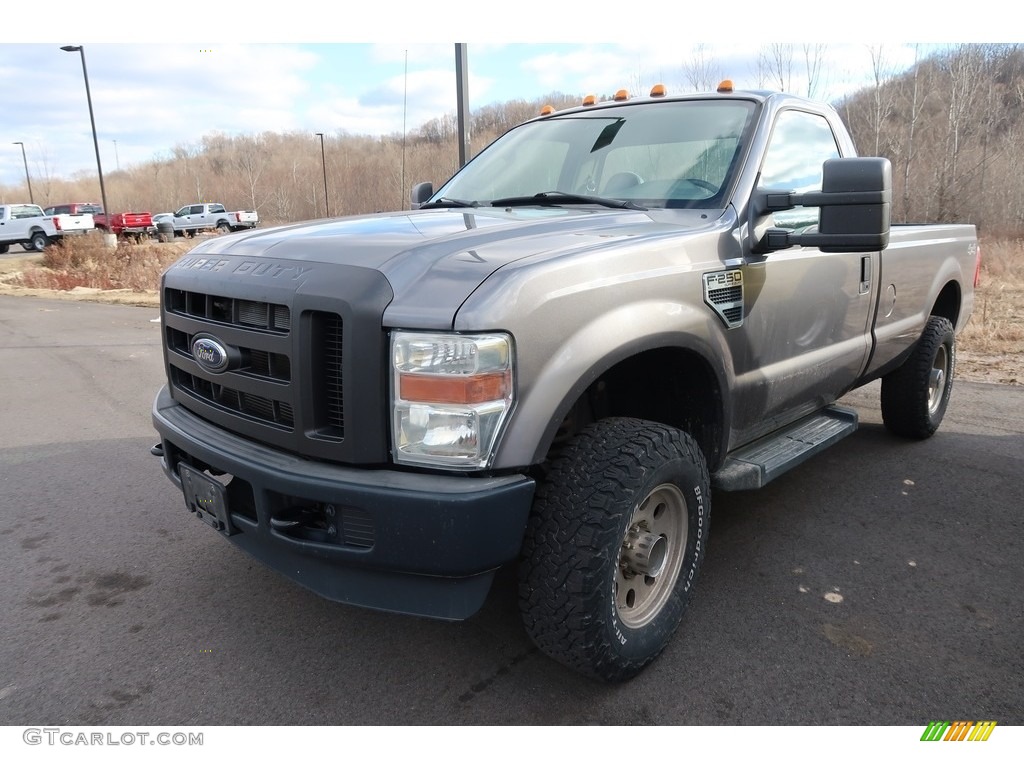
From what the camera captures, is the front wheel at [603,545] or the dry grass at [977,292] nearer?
the front wheel at [603,545]

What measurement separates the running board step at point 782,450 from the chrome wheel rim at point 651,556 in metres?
0.35

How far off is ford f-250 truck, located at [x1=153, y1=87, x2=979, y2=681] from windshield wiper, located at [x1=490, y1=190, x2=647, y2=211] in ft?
0.05

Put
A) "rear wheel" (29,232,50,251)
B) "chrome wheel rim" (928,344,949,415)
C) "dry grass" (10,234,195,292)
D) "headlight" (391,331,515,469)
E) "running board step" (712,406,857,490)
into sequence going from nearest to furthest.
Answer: "headlight" (391,331,515,469) → "running board step" (712,406,857,490) → "chrome wheel rim" (928,344,949,415) → "dry grass" (10,234,195,292) → "rear wheel" (29,232,50,251)

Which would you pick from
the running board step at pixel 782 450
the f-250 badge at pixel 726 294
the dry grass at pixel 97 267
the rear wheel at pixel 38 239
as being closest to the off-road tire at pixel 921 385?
the running board step at pixel 782 450

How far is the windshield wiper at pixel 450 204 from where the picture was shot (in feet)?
11.5

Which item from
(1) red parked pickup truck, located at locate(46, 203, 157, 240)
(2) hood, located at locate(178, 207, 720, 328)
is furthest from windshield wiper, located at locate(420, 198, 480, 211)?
(1) red parked pickup truck, located at locate(46, 203, 157, 240)

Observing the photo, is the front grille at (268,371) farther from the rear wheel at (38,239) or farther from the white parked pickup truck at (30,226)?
the rear wheel at (38,239)

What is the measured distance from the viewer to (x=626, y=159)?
335 centimetres

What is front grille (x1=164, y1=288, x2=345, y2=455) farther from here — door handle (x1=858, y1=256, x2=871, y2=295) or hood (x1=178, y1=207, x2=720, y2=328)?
door handle (x1=858, y1=256, x2=871, y2=295)

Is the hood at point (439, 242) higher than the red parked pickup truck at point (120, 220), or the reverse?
the hood at point (439, 242)

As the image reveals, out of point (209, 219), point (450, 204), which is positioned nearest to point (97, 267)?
point (450, 204)

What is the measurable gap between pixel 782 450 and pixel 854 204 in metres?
1.20
